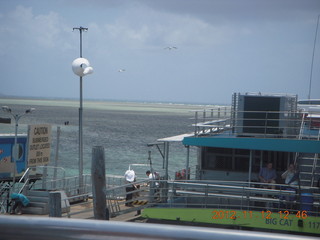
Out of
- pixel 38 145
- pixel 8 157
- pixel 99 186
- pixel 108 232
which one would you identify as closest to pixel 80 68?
pixel 38 145

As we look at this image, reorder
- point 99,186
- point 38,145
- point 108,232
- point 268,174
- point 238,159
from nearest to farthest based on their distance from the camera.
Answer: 1. point 108,232
2. point 99,186
3. point 268,174
4. point 238,159
5. point 38,145

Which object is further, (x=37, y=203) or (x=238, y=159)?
(x=37, y=203)

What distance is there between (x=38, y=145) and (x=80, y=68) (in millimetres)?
3331

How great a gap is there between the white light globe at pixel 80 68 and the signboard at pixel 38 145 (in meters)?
2.61

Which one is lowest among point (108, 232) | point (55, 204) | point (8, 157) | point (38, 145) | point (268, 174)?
point (8, 157)

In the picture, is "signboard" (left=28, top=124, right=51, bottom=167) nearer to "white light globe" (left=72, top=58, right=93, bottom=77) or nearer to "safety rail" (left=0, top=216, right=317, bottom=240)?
"white light globe" (left=72, top=58, right=93, bottom=77)

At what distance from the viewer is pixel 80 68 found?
56.1 ft

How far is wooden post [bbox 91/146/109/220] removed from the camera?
11.9 m

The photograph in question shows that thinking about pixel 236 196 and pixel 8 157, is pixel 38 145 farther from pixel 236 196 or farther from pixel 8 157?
pixel 236 196

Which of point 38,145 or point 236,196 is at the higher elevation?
point 38,145

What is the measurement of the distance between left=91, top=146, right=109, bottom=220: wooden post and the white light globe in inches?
225

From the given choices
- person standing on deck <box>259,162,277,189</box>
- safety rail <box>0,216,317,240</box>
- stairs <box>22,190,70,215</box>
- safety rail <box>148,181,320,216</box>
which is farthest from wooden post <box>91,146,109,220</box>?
safety rail <box>0,216,317,240</box>

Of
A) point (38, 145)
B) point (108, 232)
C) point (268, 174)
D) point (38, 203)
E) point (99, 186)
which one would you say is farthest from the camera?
point (38, 145)

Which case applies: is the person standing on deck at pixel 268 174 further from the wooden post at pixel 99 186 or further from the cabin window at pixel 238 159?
the wooden post at pixel 99 186
